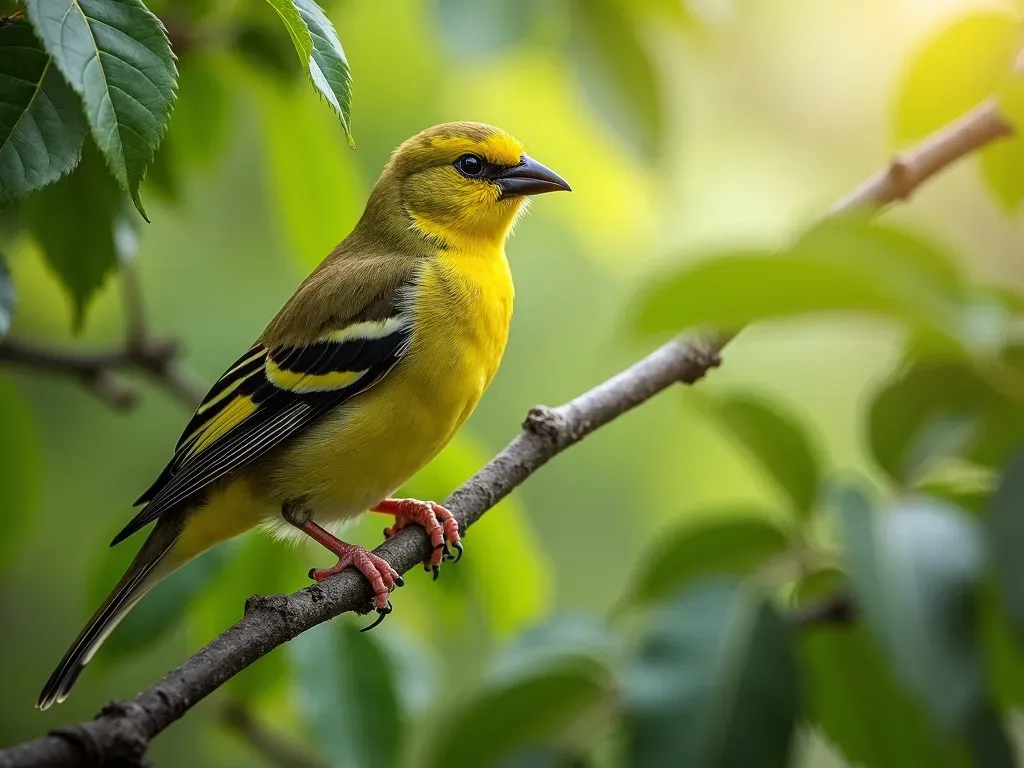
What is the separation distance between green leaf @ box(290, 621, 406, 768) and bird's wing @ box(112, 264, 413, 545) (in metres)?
0.76

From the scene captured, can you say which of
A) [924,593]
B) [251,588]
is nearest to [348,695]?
[251,588]

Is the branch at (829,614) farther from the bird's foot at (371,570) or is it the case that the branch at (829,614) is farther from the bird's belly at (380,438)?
the bird's belly at (380,438)

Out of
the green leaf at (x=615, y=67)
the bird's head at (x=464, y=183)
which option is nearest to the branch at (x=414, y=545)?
the green leaf at (x=615, y=67)

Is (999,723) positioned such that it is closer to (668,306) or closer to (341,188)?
(668,306)

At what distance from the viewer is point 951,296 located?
226 centimetres

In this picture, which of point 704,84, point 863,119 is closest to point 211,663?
point 704,84

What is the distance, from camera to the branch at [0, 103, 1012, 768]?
69.0 inches

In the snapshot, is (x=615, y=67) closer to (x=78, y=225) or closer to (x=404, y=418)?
(x=404, y=418)

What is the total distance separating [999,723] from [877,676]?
0.38 metres

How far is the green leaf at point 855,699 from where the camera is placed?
2908 mm

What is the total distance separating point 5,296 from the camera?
7.83 feet

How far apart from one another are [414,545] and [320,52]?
166 cm

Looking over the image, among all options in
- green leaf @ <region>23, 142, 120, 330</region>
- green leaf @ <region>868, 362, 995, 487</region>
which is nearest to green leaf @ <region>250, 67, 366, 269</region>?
green leaf @ <region>23, 142, 120, 330</region>

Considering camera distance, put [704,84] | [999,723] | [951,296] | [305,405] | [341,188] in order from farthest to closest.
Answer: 1. [704,84]
2. [305,405]
3. [341,188]
4. [999,723]
5. [951,296]
